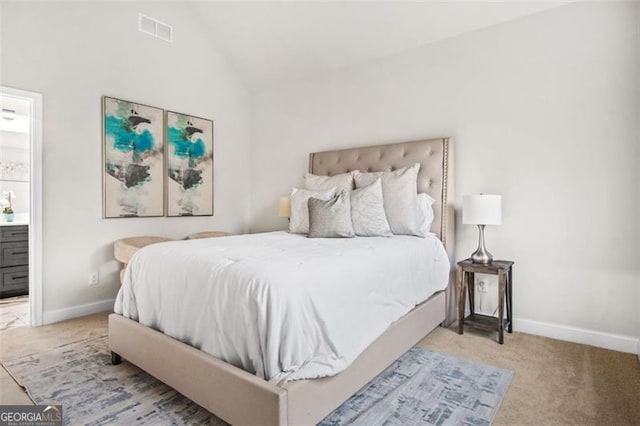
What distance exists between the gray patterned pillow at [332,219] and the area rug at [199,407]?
103 cm

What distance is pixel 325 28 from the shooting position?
3.64 meters

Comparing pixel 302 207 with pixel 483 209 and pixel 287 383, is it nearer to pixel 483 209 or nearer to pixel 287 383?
pixel 483 209

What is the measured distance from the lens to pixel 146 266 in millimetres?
2086

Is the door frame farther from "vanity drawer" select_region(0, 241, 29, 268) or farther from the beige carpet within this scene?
"vanity drawer" select_region(0, 241, 29, 268)

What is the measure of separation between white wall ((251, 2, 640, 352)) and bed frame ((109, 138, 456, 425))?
0.23m

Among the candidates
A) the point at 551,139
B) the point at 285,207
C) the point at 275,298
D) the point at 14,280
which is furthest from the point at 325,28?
the point at 14,280

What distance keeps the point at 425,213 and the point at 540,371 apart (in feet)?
4.54

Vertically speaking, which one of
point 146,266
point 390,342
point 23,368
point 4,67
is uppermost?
point 4,67

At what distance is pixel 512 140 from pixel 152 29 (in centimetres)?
381

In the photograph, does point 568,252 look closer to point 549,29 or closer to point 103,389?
point 549,29

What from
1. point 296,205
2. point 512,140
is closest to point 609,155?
point 512,140

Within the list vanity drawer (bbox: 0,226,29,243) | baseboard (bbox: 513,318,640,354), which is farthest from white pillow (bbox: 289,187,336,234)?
vanity drawer (bbox: 0,226,29,243)

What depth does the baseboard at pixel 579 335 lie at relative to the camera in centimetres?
247

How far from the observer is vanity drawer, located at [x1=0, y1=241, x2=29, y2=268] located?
3879mm
